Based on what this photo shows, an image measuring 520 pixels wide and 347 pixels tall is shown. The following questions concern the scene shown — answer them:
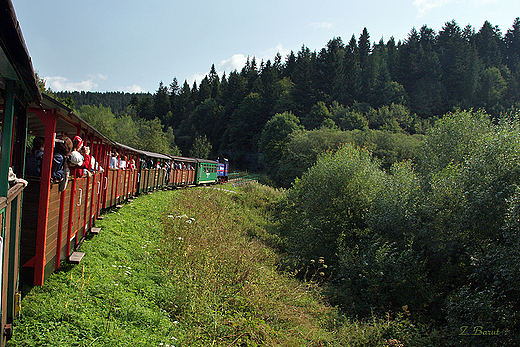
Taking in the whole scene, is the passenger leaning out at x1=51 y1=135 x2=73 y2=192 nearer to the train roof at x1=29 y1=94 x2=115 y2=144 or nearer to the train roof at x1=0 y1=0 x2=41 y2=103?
the train roof at x1=29 y1=94 x2=115 y2=144

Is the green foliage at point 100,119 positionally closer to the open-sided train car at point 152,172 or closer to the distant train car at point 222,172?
the distant train car at point 222,172

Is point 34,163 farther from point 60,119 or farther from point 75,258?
point 75,258

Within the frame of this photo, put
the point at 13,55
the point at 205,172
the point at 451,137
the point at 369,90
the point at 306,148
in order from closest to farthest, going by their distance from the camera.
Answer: the point at 13,55 < the point at 451,137 < the point at 205,172 < the point at 306,148 < the point at 369,90

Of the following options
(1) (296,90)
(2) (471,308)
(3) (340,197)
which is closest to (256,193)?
(3) (340,197)

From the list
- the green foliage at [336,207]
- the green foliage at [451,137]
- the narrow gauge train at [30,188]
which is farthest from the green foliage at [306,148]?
the narrow gauge train at [30,188]

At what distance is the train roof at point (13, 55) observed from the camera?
7.20 ft

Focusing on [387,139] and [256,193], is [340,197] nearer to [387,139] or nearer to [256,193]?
[256,193]

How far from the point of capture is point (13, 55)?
2709 millimetres

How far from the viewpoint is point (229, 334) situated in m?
6.07

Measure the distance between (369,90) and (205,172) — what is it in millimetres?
54781

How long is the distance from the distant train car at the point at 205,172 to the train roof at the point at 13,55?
26274 mm

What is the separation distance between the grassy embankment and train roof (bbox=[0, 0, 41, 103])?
10.0 feet

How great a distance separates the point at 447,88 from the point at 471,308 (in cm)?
7615

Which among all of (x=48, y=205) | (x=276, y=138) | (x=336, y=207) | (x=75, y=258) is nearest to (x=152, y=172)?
(x=336, y=207)
